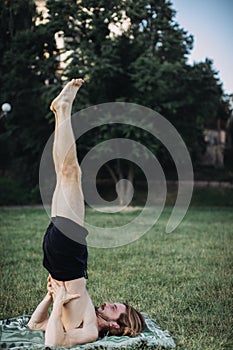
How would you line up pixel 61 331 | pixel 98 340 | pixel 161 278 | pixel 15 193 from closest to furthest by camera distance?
pixel 61 331, pixel 98 340, pixel 161 278, pixel 15 193

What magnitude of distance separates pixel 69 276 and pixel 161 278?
2410 millimetres

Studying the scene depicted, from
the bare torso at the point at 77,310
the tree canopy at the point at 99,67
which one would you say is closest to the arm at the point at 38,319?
the bare torso at the point at 77,310

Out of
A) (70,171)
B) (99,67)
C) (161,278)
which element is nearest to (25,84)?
(99,67)

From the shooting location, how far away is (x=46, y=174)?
45.6ft

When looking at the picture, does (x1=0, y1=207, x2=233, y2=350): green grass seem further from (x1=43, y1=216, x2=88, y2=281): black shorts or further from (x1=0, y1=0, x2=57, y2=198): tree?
(x1=0, y1=0, x2=57, y2=198): tree

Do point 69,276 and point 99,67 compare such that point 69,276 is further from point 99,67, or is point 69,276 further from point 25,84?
point 25,84

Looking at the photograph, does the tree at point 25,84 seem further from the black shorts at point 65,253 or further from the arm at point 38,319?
the black shorts at point 65,253

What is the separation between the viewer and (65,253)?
2.94m

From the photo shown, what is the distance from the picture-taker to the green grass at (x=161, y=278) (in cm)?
364

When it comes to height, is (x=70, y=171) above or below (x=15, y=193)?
above

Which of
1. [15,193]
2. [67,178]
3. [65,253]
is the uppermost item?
[67,178]

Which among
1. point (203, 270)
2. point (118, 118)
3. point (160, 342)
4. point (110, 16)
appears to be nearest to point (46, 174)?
point (118, 118)

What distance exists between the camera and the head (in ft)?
10.1

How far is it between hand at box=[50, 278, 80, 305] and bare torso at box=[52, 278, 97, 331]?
3 cm
